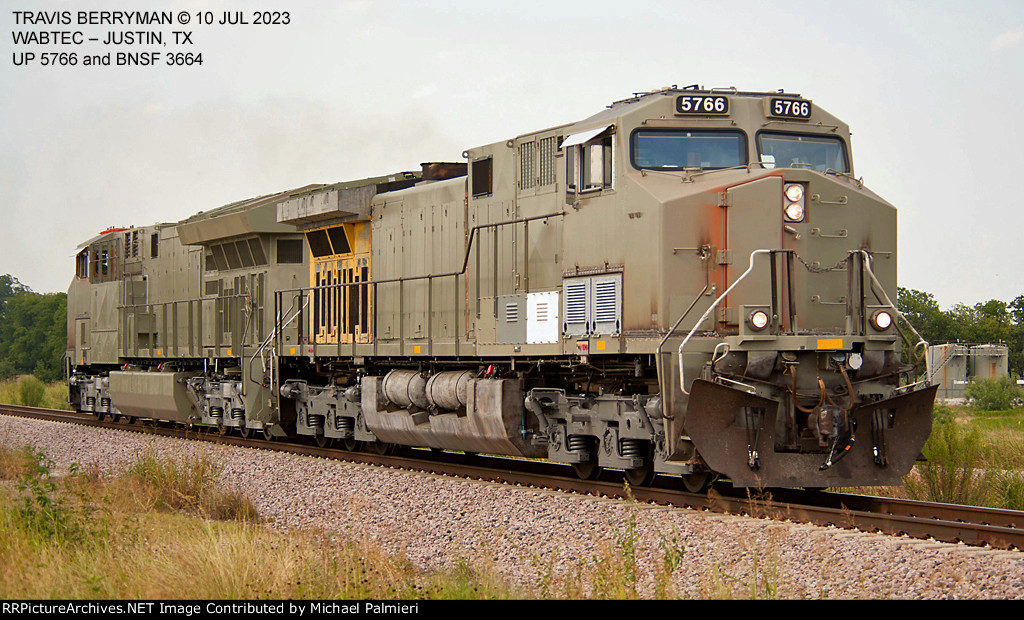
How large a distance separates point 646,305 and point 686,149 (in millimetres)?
1690

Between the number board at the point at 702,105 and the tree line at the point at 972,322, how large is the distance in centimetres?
4312

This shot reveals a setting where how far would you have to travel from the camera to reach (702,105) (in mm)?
11062

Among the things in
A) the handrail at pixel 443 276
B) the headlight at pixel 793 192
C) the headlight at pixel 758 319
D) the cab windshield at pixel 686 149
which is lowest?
the headlight at pixel 758 319

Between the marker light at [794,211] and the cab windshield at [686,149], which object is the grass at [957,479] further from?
the cab windshield at [686,149]

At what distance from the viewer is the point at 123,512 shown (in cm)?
1095

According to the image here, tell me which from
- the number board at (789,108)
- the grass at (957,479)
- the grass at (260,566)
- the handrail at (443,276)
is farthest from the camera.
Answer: the handrail at (443,276)

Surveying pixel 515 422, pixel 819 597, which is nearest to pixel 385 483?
pixel 515 422

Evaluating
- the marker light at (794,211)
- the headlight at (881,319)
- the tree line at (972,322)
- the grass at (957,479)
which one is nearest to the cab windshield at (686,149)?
the marker light at (794,211)

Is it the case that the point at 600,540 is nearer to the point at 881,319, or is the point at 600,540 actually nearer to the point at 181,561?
the point at 181,561

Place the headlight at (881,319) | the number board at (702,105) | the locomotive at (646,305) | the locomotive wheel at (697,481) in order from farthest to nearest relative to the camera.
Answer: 1. the number board at (702,105)
2. the locomotive wheel at (697,481)
3. the headlight at (881,319)
4. the locomotive at (646,305)

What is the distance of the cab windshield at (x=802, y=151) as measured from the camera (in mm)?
11195

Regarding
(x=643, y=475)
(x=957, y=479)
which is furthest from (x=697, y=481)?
(x=957, y=479)

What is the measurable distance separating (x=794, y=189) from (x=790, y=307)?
1.19 meters

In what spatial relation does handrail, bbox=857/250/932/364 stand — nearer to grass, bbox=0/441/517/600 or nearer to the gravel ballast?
the gravel ballast
